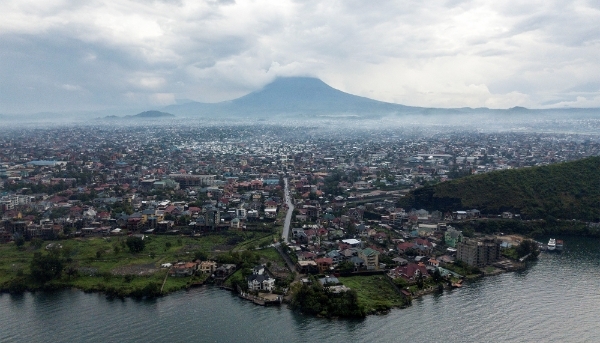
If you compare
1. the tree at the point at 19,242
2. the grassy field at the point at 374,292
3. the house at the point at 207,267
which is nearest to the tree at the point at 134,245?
the house at the point at 207,267

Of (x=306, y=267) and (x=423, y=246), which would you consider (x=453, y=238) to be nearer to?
(x=423, y=246)

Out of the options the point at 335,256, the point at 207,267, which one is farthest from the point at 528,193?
the point at 207,267

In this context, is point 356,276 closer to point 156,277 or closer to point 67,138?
point 156,277

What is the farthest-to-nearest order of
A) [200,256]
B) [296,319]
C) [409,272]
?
[200,256] → [409,272] → [296,319]

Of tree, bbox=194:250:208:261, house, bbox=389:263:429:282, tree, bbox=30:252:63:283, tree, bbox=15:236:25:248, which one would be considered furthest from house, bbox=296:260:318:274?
tree, bbox=15:236:25:248

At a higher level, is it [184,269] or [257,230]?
[257,230]

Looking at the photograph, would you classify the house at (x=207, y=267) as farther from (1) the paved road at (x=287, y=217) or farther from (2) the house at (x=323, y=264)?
(1) the paved road at (x=287, y=217)

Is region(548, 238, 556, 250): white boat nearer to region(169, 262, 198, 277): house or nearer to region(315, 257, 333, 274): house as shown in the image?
region(315, 257, 333, 274): house

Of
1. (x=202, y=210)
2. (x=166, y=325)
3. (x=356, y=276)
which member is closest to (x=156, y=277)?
(x=166, y=325)
